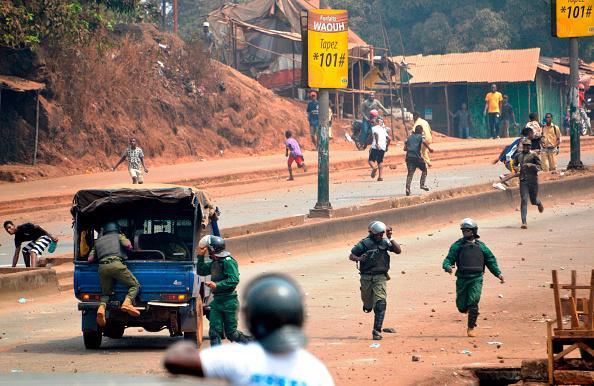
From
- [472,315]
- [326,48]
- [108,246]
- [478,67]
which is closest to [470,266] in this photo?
[472,315]

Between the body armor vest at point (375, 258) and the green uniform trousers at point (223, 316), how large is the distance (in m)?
2.25

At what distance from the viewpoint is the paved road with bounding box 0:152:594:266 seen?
25.1m

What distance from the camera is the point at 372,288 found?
566 inches

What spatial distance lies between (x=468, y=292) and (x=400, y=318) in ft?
5.85

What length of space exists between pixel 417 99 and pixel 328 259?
32060 millimetres

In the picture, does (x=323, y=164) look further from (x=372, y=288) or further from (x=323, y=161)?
(x=372, y=288)

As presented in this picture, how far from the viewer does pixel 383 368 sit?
1220 cm

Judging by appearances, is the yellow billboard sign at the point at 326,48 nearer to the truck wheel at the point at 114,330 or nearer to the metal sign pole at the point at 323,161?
the metal sign pole at the point at 323,161

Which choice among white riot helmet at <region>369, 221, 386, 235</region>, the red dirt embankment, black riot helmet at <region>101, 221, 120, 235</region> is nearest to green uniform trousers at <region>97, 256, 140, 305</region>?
black riot helmet at <region>101, 221, 120, 235</region>

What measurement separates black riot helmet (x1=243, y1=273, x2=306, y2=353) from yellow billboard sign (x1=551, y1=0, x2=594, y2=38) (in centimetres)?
2529

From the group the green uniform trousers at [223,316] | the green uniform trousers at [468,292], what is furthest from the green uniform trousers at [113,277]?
the green uniform trousers at [468,292]

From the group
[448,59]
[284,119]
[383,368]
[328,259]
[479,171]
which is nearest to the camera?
[383,368]

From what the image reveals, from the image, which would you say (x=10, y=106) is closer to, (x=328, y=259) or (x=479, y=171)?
(x=479, y=171)

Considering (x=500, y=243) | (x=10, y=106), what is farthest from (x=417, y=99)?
(x=500, y=243)
